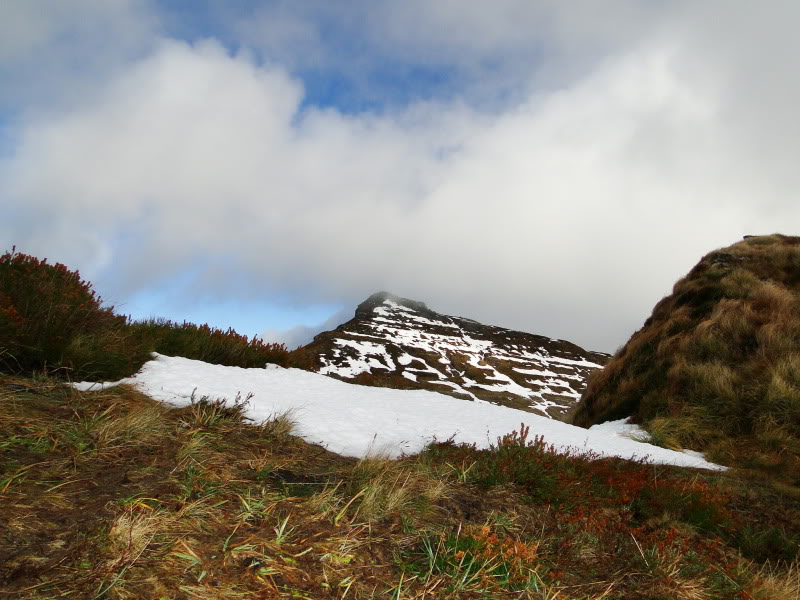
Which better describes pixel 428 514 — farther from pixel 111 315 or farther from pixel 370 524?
pixel 111 315

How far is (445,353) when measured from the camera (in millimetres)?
35875

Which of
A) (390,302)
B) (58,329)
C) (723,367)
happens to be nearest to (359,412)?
(58,329)

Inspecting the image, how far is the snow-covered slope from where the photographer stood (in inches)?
197

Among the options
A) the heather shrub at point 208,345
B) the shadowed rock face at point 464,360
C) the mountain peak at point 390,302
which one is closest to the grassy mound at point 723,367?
the shadowed rock face at point 464,360

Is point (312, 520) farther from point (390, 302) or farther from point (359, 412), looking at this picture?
point (390, 302)

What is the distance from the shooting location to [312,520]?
8.30 feet

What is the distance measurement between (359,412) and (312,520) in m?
3.63

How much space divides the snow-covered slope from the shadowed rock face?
5318mm

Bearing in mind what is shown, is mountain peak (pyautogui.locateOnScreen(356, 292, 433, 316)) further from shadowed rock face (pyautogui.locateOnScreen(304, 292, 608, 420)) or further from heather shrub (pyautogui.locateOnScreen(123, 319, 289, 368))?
heather shrub (pyautogui.locateOnScreen(123, 319, 289, 368))

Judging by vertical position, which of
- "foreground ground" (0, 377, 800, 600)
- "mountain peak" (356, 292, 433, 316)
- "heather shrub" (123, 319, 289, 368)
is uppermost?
"mountain peak" (356, 292, 433, 316)

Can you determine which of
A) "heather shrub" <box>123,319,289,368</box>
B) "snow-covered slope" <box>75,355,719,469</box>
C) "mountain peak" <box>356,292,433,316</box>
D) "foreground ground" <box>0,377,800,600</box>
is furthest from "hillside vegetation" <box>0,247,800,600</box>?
"mountain peak" <box>356,292,433,316</box>

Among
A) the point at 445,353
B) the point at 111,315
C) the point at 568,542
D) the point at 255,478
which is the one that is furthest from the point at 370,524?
the point at 445,353

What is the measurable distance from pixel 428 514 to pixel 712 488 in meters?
3.53

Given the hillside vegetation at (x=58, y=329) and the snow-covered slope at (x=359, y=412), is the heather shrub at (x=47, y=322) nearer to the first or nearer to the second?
the hillside vegetation at (x=58, y=329)
